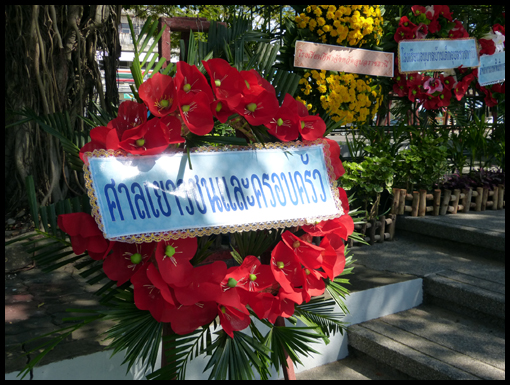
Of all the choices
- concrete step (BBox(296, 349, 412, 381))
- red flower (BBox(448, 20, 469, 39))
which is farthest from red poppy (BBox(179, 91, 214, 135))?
red flower (BBox(448, 20, 469, 39))

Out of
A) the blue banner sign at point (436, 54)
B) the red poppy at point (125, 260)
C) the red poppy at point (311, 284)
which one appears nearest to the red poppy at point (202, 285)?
the red poppy at point (125, 260)

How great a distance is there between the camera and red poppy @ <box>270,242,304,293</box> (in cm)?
137

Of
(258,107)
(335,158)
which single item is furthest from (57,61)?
(335,158)

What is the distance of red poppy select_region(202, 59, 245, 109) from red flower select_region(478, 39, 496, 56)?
381 cm

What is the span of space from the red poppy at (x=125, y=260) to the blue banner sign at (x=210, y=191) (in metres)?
0.08

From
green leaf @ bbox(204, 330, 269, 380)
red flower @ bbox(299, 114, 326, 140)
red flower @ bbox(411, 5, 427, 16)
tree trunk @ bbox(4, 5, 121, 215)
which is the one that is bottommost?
green leaf @ bbox(204, 330, 269, 380)

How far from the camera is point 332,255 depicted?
146 cm

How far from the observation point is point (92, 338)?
1.82 metres

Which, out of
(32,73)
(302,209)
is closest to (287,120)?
(302,209)

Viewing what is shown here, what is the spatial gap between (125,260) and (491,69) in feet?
14.1

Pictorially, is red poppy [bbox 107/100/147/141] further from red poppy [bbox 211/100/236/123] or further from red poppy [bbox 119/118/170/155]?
red poppy [bbox 211/100/236/123]

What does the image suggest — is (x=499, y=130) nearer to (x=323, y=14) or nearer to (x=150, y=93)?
(x=323, y=14)

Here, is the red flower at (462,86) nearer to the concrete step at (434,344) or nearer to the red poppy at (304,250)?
the concrete step at (434,344)

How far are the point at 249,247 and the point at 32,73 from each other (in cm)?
213
